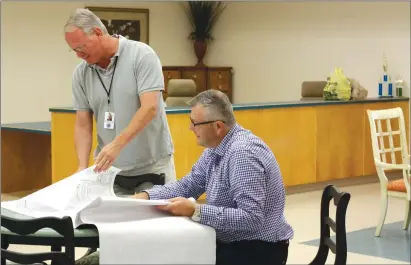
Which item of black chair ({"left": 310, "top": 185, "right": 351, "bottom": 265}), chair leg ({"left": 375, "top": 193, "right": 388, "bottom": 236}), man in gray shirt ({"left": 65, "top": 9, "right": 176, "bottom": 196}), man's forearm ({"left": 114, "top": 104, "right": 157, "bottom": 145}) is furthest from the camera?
chair leg ({"left": 375, "top": 193, "right": 388, "bottom": 236})

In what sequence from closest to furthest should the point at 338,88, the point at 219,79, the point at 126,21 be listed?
the point at 338,88
the point at 126,21
the point at 219,79

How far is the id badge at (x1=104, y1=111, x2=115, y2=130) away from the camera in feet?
11.8

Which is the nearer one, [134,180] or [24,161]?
[134,180]

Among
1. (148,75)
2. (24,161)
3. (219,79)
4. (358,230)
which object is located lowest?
(358,230)

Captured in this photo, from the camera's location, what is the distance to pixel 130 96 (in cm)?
356

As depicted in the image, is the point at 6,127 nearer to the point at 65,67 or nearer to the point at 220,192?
the point at 65,67

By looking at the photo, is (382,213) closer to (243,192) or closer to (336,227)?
(336,227)

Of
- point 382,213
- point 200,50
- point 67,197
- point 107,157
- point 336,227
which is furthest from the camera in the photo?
point 200,50

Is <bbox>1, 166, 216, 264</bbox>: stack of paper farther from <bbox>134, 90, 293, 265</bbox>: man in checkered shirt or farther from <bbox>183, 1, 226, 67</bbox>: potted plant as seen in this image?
<bbox>183, 1, 226, 67</bbox>: potted plant

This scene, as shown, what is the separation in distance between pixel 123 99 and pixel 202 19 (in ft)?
28.6

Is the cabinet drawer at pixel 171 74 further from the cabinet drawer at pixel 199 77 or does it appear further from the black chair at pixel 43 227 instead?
the black chair at pixel 43 227

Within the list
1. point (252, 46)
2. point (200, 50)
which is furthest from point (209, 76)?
point (252, 46)

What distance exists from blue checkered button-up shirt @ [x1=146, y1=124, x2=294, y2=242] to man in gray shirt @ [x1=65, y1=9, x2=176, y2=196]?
0.60 metres

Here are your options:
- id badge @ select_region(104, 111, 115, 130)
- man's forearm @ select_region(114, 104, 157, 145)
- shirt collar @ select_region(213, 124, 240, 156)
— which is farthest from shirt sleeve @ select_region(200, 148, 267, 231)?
id badge @ select_region(104, 111, 115, 130)
